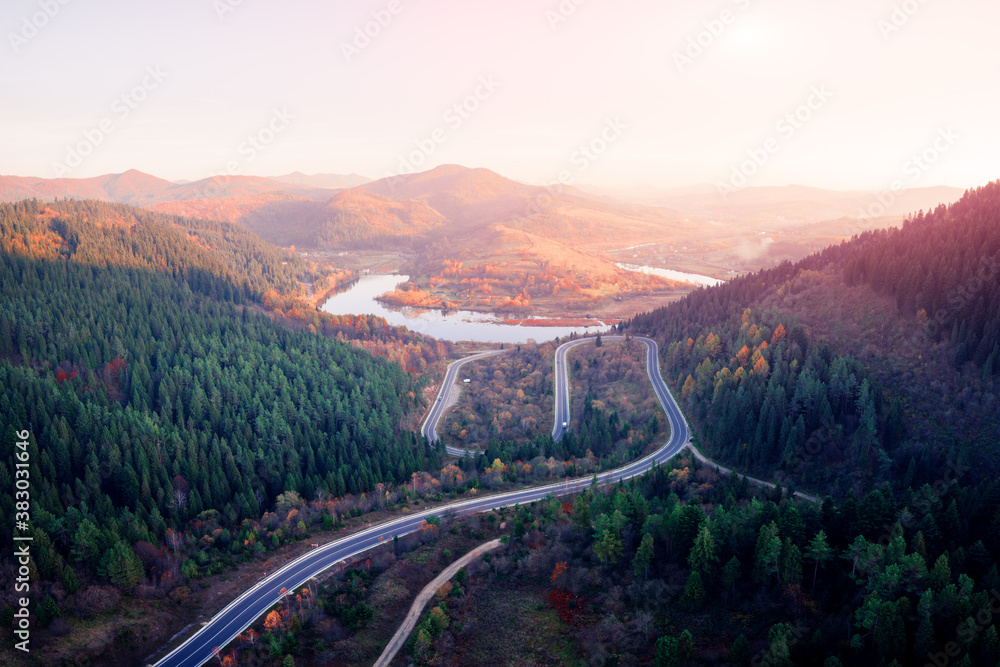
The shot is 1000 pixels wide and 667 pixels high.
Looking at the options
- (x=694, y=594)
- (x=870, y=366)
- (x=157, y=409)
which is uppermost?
(x=870, y=366)

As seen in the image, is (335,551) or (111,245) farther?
(111,245)

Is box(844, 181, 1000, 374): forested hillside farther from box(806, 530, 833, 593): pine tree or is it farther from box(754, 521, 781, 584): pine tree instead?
box(754, 521, 781, 584): pine tree

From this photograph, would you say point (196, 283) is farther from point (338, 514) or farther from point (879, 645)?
point (879, 645)

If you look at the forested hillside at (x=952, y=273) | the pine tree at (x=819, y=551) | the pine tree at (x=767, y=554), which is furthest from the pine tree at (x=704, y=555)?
the forested hillside at (x=952, y=273)

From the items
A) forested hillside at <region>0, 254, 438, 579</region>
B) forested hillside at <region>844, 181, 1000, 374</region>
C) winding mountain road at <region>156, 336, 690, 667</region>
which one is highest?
forested hillside at <region>844, 181, 1000, 374</region>

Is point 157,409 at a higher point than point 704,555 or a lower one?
lower

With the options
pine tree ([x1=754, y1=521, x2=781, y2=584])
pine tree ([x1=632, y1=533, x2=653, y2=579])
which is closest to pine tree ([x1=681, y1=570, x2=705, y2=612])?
pine tree ([x1=632, y1=533, x2=653, y2=579])

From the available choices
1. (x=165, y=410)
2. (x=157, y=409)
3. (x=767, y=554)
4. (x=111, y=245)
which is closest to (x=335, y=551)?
(x=767, y=554)

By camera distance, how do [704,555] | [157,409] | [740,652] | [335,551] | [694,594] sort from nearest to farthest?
[740,652] → [694,594] → [704,555] → [335,551] → [157,409]

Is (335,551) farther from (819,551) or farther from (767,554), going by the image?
(819,551)

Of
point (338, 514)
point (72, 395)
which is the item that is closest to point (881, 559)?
point (338, 514)
